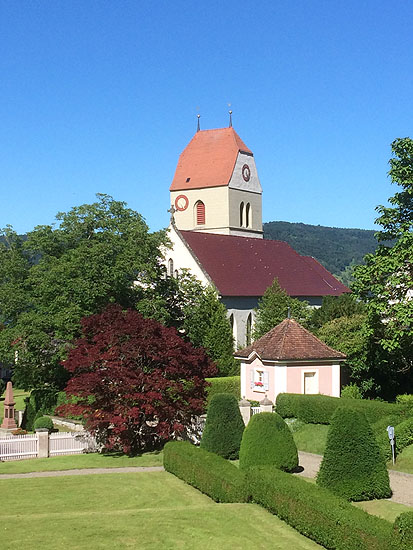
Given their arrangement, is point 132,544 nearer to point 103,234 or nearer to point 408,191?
point 408,191

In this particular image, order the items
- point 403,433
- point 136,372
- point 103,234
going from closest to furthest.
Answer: point 403,433 < point 136,372 < point 103,234

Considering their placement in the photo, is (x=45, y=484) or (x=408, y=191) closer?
(x=45, y=484)

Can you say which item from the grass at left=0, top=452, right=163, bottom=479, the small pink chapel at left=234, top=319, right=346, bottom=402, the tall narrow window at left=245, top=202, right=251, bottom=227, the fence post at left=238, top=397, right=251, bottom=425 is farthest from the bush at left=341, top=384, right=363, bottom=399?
the tall narrow window at left=245, top=202, right=251, bottom=227

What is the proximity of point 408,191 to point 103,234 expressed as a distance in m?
19.7

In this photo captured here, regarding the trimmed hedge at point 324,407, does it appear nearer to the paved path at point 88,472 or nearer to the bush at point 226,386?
the bush at point 226,386

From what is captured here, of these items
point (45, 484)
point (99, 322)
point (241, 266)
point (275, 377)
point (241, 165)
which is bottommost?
point (45, 484)

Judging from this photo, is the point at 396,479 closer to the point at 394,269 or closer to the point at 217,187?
the point at 394,269

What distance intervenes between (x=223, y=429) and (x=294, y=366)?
838cm

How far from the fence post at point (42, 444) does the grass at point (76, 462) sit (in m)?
0.42

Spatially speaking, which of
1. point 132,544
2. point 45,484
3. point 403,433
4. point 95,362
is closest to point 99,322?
point 95,362

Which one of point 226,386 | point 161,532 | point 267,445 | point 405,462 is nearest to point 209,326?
point 226,386

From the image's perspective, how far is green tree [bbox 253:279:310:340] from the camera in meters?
49.2

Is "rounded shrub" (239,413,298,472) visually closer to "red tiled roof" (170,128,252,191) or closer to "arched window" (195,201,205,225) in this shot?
"arched window" (195,201,205,225)

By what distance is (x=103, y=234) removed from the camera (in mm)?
44438
